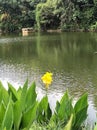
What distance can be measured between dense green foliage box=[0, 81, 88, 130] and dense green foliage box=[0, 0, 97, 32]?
29.3 m

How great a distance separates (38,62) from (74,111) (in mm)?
12499

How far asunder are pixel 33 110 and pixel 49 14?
33.9 meters

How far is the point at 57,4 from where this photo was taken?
35.2 metres

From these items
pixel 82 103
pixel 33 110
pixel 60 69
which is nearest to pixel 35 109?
pixel 33 110

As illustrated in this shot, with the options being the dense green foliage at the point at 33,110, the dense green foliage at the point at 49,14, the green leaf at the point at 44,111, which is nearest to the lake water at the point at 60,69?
the green leaf at the point at 44,111

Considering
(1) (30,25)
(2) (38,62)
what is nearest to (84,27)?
(1) (30,25)

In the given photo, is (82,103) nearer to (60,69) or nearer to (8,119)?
(8,119)

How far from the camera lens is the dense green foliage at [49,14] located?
113ft

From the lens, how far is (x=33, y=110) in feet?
9.86

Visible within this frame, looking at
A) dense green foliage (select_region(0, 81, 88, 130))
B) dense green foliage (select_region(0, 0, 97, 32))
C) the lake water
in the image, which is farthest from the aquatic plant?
dense green foliage (select_region(0, 0, 97, 32))

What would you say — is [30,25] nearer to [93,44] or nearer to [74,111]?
[93,44]

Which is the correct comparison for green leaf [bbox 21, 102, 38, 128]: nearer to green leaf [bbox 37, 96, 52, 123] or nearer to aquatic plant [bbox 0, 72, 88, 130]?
aquatic plant [bbox 0, 72, 88, 130]

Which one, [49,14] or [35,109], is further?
[49,14]

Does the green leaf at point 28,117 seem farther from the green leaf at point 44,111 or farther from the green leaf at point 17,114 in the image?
the green leaf at point 44,111
